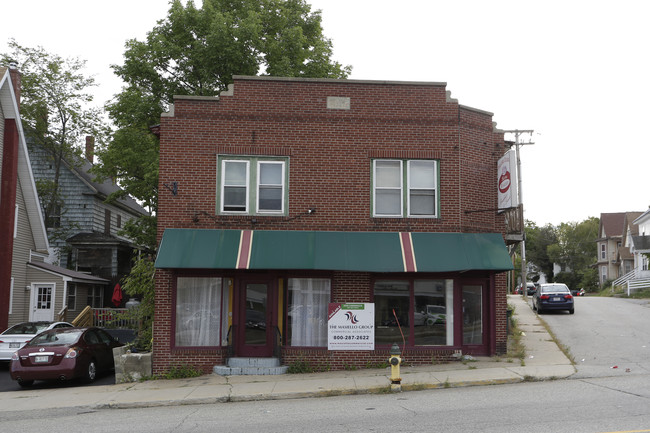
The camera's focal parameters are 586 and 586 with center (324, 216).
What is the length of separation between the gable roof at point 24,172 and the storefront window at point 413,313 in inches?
671

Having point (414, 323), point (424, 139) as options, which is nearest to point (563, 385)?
point (414, 323)

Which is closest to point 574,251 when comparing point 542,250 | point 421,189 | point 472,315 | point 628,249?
point 542,250

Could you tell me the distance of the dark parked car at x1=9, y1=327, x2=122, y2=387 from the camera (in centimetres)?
1445

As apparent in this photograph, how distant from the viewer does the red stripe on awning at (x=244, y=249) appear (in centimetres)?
1423

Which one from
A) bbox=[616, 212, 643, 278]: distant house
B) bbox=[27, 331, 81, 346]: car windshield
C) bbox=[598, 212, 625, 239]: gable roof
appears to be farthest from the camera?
bbox=[598, 212, 625, 239]: gable roof

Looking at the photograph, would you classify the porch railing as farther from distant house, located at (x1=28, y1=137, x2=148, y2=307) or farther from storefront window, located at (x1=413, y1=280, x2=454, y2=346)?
storefront window, located at (x1=413, y1=280, x2=454, y2=346)

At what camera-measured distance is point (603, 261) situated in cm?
6506

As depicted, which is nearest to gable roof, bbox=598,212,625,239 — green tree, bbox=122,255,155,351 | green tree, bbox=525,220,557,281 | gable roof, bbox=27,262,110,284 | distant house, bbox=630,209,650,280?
distant house, bbox=630,209,650,280

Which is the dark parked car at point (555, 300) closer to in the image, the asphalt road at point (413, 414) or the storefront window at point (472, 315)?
the storefront window at point (472, 315)

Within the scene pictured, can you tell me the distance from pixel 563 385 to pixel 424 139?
22.9ft

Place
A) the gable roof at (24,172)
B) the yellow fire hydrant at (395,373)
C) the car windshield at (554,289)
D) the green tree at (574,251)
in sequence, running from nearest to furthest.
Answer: the yellow fire hydrant at (395,373)
the gable roof at (24,172)
the car windshield at (554,289)
the green tree at (574,251)

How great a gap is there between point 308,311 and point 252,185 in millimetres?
3579

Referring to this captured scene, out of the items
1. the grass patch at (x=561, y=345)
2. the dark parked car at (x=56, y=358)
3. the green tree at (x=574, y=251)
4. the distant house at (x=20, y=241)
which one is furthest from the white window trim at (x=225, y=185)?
the green tree at (x=574, y=251)

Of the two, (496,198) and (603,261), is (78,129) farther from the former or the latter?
(603,261)
